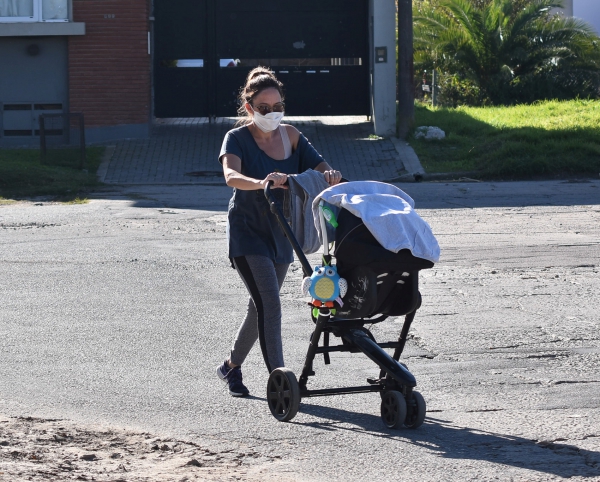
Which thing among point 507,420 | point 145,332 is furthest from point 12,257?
point 507,420

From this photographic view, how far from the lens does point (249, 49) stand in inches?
867

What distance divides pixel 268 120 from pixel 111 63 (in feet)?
Result: 54.6

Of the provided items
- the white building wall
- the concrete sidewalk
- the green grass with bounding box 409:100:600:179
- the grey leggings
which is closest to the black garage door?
the concrete sidewalk

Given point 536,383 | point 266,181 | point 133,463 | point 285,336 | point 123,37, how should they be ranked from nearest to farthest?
point 133,463 < point 266,181 < point 536,383 < point 285,336 < point 123,37

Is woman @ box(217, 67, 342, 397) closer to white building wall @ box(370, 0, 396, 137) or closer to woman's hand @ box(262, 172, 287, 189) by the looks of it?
woman's hand @ box(262, 172, 287, 189)

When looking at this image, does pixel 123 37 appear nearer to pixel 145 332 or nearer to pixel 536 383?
pixel 145 332

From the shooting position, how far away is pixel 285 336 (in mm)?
6730

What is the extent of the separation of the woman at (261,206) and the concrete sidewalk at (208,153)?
1228cm

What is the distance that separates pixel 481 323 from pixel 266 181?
2.89 meters

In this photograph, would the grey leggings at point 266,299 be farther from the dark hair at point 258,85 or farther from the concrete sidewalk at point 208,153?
the concrete sidewalk at point 208,153

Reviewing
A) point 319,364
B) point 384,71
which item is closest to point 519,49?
point 384,71

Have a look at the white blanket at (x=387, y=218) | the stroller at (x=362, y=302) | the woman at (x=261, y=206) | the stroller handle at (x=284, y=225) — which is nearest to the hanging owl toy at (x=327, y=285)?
the stroller at (x=362, y=302)

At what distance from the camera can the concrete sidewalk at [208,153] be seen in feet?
59.1

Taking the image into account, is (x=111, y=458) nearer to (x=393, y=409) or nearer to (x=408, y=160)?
(x=393, y=409)
